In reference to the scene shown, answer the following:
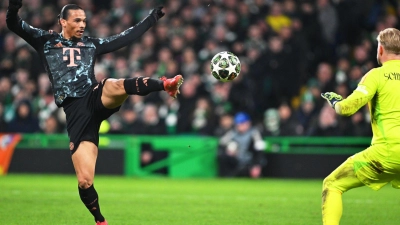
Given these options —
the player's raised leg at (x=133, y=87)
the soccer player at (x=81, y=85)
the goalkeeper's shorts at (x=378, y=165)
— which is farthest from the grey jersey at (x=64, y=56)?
the goalkeeper's shorts at (x=378, y=165)

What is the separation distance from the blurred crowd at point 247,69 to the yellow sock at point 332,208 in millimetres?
8444

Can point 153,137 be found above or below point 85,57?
below

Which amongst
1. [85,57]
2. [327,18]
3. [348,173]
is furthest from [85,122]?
[327,18]

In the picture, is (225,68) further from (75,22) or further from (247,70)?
(247,70)

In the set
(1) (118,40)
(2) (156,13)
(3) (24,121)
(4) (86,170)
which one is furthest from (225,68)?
(3) (24,121)

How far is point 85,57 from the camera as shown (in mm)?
7328

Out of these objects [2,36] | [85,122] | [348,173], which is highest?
[2,36]

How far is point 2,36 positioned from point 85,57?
39.9 ft

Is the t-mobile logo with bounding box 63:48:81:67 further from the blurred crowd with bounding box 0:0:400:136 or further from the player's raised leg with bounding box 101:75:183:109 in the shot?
the blurred crowd with bounding box 0:0:400:136

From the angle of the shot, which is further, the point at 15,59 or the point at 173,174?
the point at 15,59

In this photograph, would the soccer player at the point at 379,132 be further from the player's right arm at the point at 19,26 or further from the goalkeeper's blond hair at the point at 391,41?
the player's right arm at the point at 19,26

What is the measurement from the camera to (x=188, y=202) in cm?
1032

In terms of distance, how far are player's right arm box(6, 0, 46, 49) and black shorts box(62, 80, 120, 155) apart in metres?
0.81

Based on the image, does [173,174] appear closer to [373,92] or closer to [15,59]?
[15,59]
